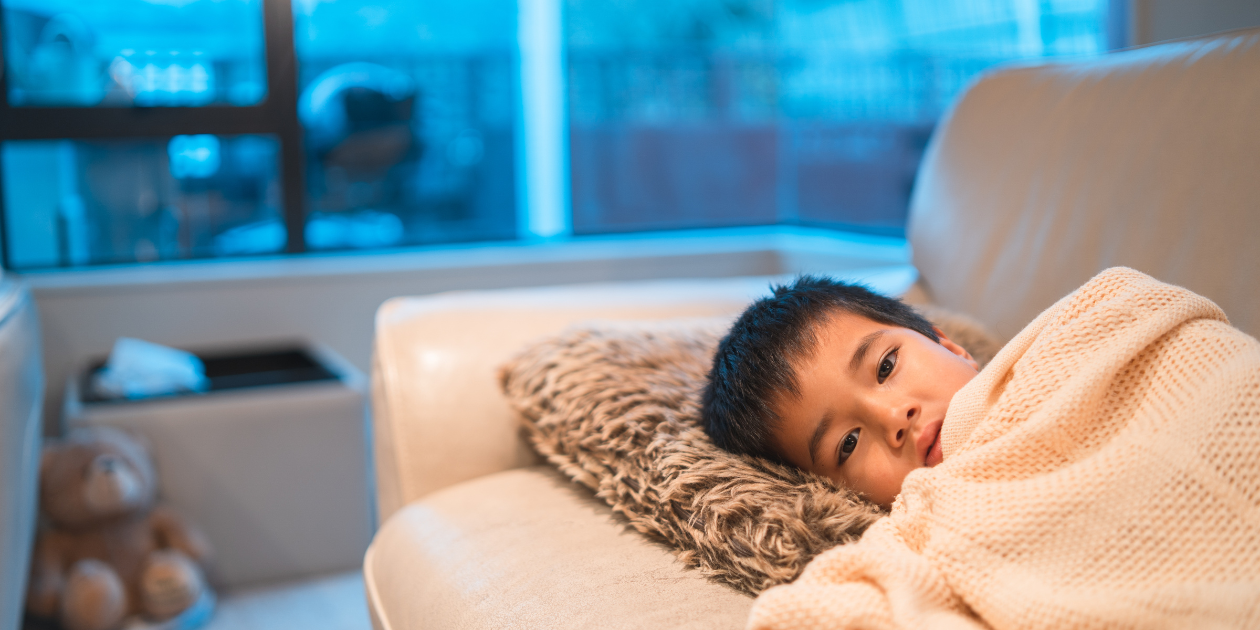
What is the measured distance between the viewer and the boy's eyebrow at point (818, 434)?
0.88m

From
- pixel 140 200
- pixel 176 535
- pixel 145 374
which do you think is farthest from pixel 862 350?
pixel 140 200

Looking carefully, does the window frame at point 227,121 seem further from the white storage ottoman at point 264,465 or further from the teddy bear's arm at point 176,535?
the teddy bear's arm at point 176,535

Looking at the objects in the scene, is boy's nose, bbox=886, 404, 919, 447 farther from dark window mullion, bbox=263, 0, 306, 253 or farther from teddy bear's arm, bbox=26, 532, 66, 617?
dark window mullion, bbox=263, 0, 306, 253

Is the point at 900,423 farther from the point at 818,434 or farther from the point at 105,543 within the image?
the point at 105,543

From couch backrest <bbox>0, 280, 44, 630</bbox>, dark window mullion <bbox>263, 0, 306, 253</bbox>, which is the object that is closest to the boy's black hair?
couch backrest <bbox>0, 280, 44, 630</bbox>

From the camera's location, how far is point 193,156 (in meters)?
2.53

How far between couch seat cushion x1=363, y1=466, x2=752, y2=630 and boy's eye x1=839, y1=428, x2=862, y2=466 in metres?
0.18

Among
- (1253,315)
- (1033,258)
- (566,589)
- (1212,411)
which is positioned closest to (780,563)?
(566,589)

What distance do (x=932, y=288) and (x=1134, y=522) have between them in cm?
83

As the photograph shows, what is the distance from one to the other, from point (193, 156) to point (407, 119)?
608 mm

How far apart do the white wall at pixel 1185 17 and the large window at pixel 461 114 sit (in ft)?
0.46

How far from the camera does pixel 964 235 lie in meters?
1.33

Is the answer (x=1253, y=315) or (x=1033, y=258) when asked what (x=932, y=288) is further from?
(x=1253, y=315)

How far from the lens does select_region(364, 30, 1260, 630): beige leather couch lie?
872 mm
